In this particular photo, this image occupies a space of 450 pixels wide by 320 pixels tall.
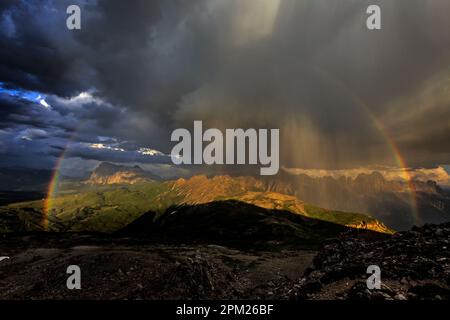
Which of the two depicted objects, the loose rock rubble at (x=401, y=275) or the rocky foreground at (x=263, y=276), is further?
the rocky foreground at (x=263, y=276)

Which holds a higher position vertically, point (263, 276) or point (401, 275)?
point (401, 275)

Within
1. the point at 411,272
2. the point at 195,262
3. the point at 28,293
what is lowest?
the point at 28,293

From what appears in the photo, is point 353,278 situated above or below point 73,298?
above

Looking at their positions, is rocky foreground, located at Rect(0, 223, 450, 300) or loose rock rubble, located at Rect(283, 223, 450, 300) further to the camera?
rocky foreground, located at Rect(0, 223, 450, 300)

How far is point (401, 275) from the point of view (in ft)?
92.0

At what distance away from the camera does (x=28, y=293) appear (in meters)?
40.5

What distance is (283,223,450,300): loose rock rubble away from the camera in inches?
989

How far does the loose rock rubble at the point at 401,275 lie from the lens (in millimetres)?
25117

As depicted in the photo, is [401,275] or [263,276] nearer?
[401,275]

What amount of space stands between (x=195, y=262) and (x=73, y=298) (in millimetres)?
15396
